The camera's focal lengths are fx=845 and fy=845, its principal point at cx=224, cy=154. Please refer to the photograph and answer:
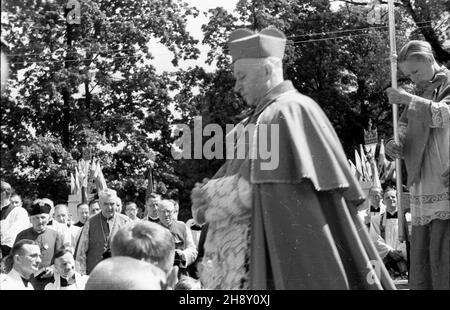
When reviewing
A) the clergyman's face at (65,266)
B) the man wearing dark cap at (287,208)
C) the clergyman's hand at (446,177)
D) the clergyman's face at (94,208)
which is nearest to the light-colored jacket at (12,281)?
the clergyman's face at (65,266)

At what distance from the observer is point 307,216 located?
3.89 meters

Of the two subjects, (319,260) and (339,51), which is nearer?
(319,260)

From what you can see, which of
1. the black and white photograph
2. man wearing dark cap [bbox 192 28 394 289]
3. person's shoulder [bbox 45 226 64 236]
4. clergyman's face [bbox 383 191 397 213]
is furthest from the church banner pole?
person's shoulder [bbox 45 226 64 236]

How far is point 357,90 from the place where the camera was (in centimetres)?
1399

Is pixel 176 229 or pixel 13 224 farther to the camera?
pixel 13 224

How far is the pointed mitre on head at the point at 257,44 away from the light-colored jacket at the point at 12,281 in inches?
114

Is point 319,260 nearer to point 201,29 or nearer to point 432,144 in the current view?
point 432,144

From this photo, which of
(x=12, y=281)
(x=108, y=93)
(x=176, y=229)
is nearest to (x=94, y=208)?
(x=176, y=229)

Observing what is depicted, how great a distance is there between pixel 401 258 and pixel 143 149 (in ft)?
16.4

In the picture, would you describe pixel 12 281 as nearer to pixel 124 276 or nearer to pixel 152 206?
pixel 152 206

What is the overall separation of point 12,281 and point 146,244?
10.1 feet

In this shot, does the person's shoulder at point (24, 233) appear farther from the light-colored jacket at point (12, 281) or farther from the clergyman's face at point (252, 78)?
the clergyman's face at point (252, 78)
